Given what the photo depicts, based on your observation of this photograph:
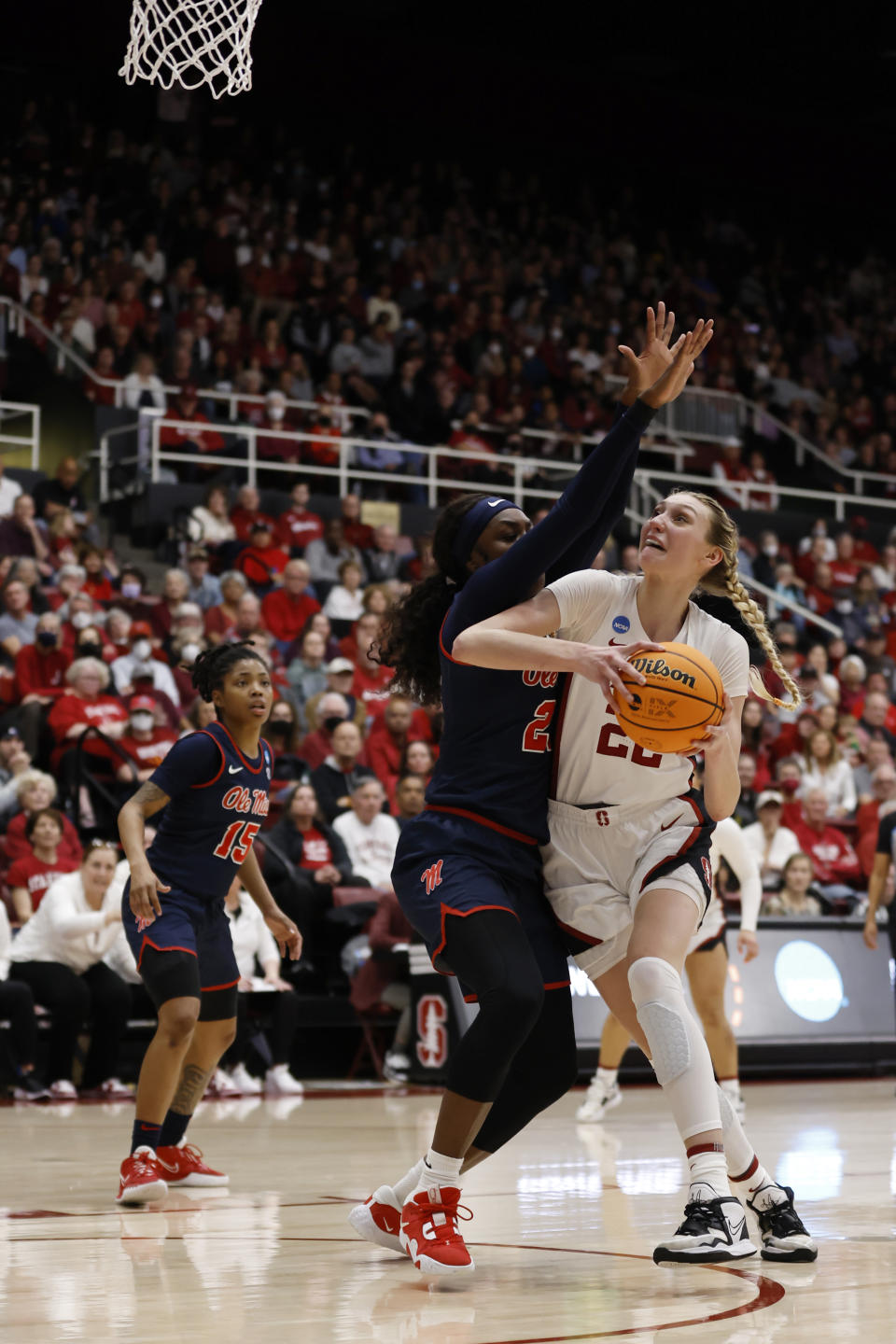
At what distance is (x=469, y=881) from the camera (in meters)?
4.19

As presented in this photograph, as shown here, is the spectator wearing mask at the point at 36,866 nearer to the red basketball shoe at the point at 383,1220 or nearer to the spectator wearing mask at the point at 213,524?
the spectator wearing mask at the point at 213,524

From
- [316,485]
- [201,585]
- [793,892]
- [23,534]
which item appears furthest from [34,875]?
[316,485]

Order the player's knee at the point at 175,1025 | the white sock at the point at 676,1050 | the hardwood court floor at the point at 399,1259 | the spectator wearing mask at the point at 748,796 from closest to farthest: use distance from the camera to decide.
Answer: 1. the hardwood court floor at the point at 399,1259
2. the white sock at the point at 676,1050
3. the player's knee at the point at 175,1025
4. the spectator wearing mask at the point at 748,796

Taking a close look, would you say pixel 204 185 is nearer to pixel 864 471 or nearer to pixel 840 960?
pixel 864 471

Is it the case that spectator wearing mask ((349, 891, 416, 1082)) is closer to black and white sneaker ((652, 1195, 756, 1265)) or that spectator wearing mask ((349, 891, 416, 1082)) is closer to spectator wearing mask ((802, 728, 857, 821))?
spectator wearing mask ((802, 728, 857, 821))

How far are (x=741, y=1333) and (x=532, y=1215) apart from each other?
2.01 m

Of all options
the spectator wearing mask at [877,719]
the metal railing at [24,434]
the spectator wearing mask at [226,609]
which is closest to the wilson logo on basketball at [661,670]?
the spectator wearing mask at [226,609]

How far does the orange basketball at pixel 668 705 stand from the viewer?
397 cm

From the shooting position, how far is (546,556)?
4129mm

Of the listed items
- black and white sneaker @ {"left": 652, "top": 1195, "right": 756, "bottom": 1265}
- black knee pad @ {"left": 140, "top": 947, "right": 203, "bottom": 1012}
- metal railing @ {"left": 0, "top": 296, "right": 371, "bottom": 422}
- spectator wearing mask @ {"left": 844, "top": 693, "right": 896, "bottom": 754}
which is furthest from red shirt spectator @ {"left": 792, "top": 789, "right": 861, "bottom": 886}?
black and white sneaker @ {"left": 652, "top": 1195, "right": 756, "bottom": 1265}

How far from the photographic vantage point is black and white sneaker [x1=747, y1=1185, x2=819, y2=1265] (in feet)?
14.1

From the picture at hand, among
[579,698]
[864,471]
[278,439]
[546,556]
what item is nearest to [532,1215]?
[579,698]

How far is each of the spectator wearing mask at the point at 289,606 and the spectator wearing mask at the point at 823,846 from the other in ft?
14.1

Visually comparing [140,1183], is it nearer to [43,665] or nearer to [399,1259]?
[399,1259]
